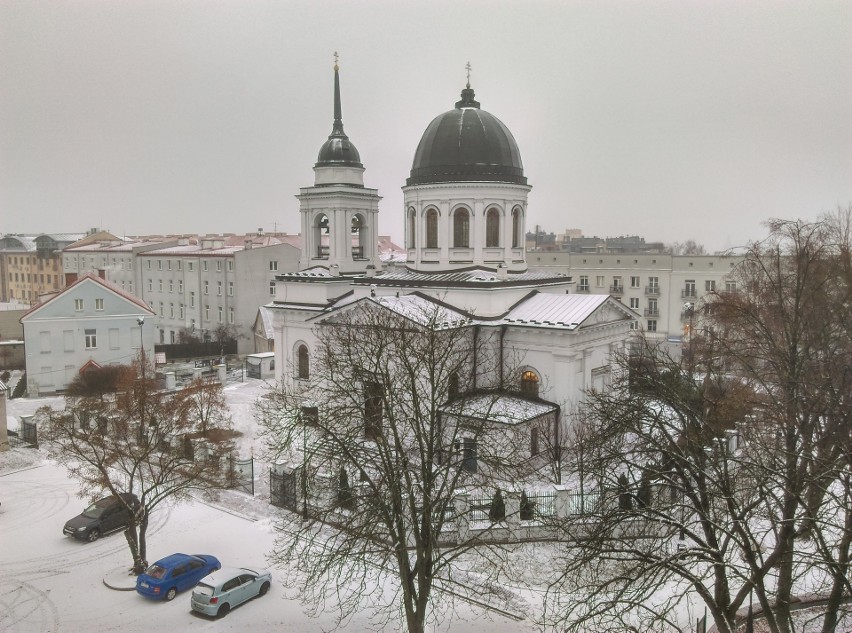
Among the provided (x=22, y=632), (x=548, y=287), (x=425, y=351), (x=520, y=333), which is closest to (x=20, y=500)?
(x=22, y=632)

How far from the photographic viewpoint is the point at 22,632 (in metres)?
11.7

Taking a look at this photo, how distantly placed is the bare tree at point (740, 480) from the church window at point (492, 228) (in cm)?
855

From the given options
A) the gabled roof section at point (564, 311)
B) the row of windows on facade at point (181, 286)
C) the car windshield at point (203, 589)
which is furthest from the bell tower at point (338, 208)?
the row of windows on facade at point (181, 286)

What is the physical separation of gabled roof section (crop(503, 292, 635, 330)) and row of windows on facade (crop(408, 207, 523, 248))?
2.76 meters

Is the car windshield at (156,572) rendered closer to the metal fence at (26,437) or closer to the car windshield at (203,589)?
the car windshield at (203,589)

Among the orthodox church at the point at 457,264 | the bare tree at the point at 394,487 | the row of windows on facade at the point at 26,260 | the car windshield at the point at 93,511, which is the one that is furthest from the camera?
the row of windows on facade at the point at 26,260

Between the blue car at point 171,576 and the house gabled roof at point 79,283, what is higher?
the house gabled roof at point 79,283

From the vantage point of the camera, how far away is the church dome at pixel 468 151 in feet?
76.9

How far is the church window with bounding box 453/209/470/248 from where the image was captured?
2386 centimetres

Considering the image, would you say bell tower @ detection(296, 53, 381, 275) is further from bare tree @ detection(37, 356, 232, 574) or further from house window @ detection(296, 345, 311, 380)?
bare tree @ detection(37, 356, 232, 574)

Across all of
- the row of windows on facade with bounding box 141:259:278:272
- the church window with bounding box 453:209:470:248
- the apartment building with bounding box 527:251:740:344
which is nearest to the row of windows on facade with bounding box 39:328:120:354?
the row of windows on facade with bounding box 141:259:278:272

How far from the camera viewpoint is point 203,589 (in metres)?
12.2

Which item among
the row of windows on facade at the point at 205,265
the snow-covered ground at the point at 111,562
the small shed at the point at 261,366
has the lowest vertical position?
the snow-covered ground at the point at 111,562

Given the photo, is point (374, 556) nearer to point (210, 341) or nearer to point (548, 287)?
point (548, 287)
